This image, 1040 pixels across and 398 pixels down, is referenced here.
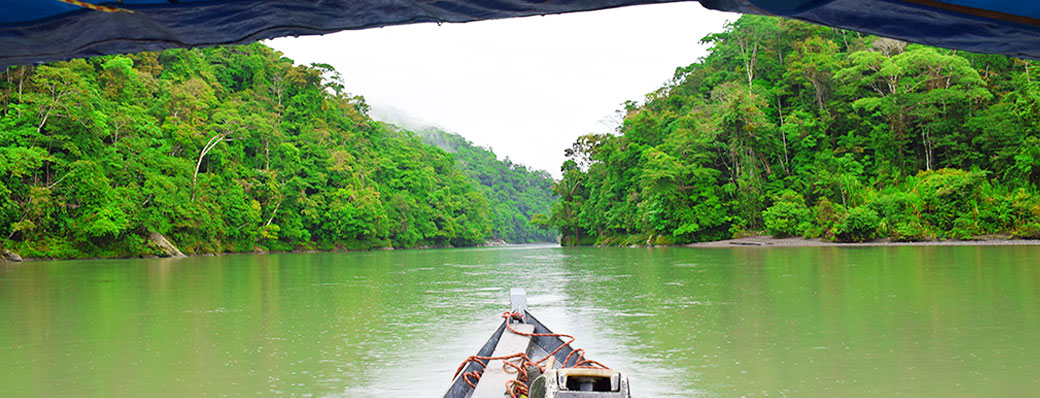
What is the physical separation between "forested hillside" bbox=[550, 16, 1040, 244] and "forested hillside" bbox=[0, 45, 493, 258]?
15.7 m

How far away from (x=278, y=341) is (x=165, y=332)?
111 cm

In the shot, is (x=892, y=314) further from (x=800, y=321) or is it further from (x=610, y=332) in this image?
(x=610, y=332)

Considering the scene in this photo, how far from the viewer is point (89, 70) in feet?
73.1

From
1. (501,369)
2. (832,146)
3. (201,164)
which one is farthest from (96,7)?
(201,164)

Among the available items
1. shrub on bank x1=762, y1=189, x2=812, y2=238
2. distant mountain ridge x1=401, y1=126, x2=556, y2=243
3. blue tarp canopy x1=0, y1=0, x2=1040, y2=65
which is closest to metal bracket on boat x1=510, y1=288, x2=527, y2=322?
blue tarp canopy x1=0, y1=0, x2=1040, y2=65

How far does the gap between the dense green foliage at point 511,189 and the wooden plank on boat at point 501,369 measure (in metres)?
65.4

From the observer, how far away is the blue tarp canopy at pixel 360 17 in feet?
6.29

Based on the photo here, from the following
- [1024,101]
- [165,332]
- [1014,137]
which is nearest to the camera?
[165,332]

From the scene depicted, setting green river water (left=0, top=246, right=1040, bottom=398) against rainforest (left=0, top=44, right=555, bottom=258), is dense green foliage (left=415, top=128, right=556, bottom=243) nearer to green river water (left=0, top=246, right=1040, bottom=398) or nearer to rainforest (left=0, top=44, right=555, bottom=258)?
rainforest (left=0, top=44, right=555, bottom=258)

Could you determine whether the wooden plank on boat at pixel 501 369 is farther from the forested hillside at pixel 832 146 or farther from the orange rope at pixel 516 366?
the forested hillside at pixel 832 146

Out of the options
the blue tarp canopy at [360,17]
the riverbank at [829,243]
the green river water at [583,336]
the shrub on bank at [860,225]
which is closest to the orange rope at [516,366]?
the green river water at [583,336]

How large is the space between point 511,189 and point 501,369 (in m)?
83.1

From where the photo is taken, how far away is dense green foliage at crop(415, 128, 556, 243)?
77.0 meters

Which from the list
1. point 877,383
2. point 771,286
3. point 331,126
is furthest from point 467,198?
point 877,383
